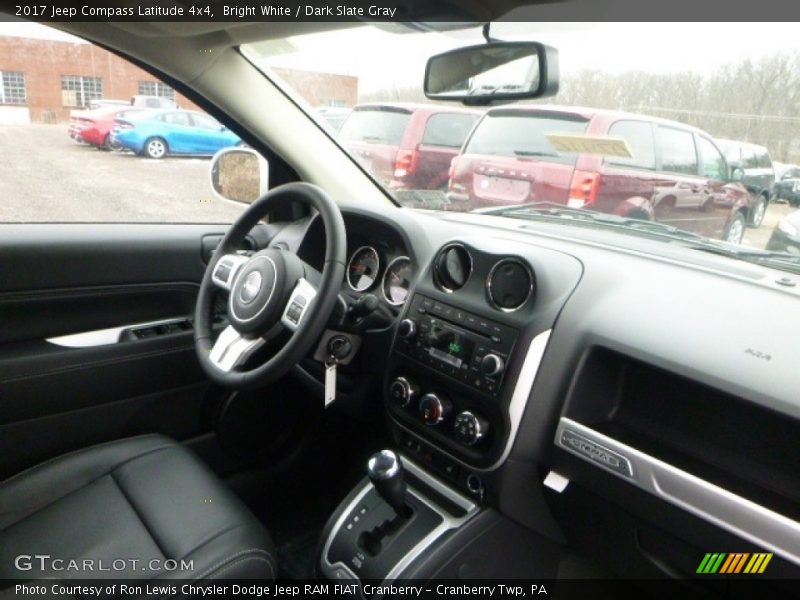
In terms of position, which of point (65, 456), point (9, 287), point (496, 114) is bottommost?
point (65, 456)

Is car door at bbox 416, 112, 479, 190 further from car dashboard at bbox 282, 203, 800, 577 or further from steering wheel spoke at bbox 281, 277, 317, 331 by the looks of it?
steering wheel spoke at bbox 281, 277, 317, 331

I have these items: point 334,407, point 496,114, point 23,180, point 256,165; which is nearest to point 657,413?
point 334,407

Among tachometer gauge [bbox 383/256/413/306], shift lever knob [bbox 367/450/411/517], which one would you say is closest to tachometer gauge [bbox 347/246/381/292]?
tachometer gauge [bbox 383/256/413/306]

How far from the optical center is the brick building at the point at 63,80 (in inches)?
77.4

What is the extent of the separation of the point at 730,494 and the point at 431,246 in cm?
99

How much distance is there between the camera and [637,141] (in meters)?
1.97

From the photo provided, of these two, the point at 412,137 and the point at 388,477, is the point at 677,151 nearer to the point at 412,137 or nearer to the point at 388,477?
the point at 412,137

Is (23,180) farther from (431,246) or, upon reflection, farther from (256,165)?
(431,246)

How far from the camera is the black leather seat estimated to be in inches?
55.2

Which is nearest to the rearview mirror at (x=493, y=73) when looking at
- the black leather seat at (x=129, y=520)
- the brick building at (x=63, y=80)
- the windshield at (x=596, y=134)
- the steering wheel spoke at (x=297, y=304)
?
the windshield at (x=596, y=134)

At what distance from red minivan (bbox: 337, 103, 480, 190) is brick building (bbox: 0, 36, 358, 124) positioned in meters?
0.32

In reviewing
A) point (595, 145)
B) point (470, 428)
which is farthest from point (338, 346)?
point (595, 145)

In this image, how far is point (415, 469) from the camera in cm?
177

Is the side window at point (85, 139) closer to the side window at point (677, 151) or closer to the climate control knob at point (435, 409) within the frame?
the climate control knob at point (435, 409)
